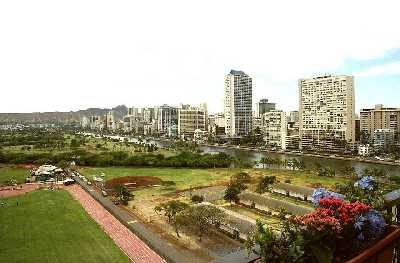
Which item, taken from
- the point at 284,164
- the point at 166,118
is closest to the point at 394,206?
the point at 284,164

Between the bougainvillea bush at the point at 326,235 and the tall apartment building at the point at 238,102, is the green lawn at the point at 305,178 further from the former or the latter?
the tall apartment building at the point at 238,102

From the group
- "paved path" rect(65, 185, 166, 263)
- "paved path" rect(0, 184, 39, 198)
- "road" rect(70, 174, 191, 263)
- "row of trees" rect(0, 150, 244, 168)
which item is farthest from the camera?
"row of trees" rect(0, 150, 244, 168)

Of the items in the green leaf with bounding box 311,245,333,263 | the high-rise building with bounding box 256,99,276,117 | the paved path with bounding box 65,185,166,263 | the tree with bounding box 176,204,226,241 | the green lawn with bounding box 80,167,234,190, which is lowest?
the paved path with bounding box 65,185,166,263

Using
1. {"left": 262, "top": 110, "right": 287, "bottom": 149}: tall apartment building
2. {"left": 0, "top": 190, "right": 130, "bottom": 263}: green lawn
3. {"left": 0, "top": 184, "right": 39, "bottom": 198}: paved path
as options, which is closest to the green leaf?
{"left": 0, "top": 190, "right": 130, "bottom": 263}: green lawn

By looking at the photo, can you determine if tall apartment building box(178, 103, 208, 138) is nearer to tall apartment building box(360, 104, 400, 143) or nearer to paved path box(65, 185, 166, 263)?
tall apartment building box(360, 104, 400, 143)

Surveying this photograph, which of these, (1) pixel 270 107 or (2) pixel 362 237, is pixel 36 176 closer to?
(2) pixel 362 237

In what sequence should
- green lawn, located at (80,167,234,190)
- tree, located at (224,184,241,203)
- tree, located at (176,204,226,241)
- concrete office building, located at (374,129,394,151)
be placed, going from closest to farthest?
tree, located at (176,204,226,241) < tree, located at (224,184,241,203) < green lawn, located at (80,167,234,190) < concrete office building, located at (374,129,394,151)

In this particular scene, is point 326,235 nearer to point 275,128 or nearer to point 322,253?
point 322,253
